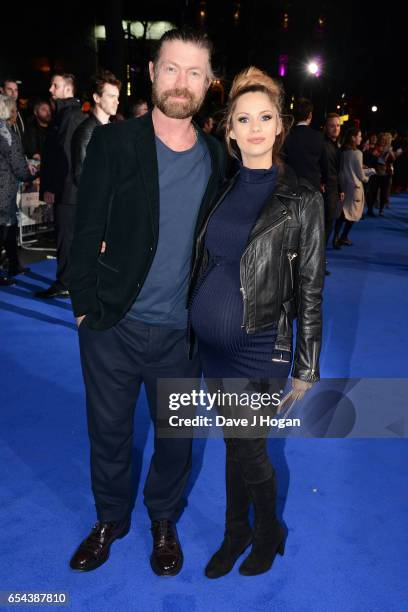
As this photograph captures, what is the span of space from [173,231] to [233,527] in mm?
1272

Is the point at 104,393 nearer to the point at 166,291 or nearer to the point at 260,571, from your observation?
the point at 166,291

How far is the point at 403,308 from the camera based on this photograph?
6230 millimetres

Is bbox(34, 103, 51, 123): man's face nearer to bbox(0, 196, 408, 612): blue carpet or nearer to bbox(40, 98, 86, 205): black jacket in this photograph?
bbox(40, 98, 86, 205): black jacket

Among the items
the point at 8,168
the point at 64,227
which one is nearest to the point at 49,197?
the point at 64,227

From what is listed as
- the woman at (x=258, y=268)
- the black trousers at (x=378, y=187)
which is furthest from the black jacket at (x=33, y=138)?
the black trousers at (x=378, y=187)

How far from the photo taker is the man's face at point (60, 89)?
224 inches

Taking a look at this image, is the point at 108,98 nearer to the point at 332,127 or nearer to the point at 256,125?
the point at 256,125

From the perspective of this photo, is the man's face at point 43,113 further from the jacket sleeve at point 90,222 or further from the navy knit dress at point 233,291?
the navy knit dress at point 233,291

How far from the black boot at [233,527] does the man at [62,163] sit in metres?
3.99

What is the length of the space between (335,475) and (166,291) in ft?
5.26

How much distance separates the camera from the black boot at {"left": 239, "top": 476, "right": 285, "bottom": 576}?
215 cm

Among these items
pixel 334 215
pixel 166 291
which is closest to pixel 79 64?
pixel 334 215

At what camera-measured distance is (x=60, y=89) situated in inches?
225

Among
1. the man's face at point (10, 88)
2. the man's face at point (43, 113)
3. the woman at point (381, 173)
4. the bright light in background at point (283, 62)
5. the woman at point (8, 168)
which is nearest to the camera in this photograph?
the woman at point (8, 168)
